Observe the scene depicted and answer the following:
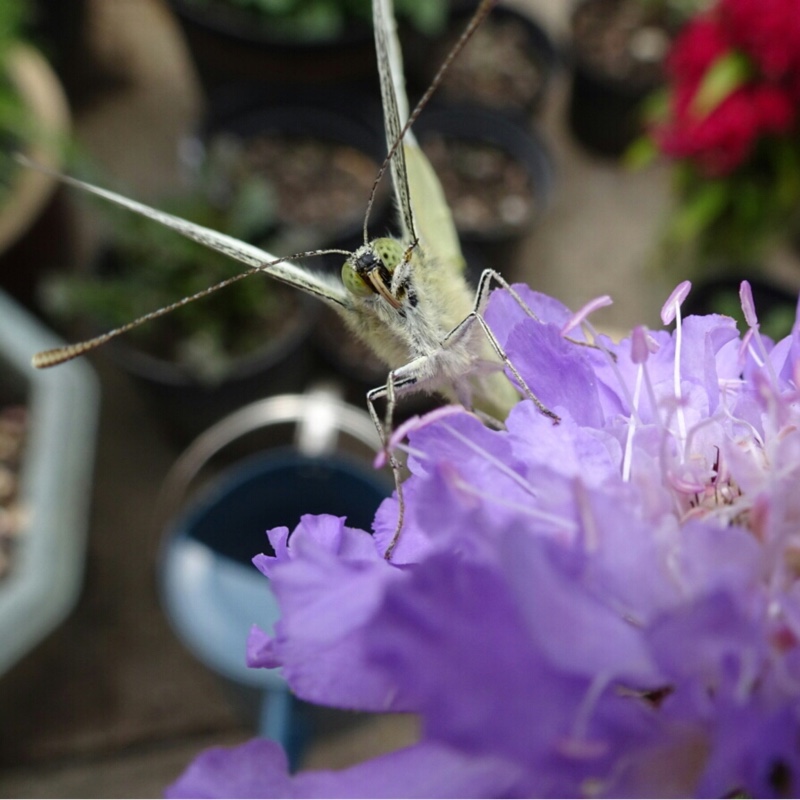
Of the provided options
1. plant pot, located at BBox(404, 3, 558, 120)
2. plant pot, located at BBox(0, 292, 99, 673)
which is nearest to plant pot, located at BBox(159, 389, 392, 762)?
plant pot, located at BBox(0, 292, 99, 673)

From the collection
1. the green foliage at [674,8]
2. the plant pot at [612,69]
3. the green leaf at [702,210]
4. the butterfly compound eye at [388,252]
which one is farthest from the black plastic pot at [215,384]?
the green foliage at [674,8]

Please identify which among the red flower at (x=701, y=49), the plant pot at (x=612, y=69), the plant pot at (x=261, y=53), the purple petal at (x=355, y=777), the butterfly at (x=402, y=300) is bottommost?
the purple petal at (x=355, y=777)

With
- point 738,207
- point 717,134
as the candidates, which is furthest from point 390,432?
point 738,207

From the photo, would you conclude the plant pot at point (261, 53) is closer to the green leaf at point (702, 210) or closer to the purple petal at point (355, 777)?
A: the green leaf at point (702, 210)

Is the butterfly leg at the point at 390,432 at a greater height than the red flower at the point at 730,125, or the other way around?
the red flower at the point at 730,125

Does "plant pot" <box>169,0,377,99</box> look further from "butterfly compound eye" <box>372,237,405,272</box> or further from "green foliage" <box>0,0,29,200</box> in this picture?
"butterfly compound eye" <box>372,237,405,272</box>

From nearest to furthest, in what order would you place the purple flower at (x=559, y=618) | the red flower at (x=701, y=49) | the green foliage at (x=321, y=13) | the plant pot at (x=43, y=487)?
the purple flower at (x=559, y=618), the plant pot at (x=43, y=487), the red flower at (x=701, y=49), the green foliage at (x=321, y=13)
